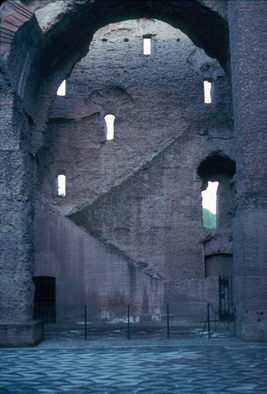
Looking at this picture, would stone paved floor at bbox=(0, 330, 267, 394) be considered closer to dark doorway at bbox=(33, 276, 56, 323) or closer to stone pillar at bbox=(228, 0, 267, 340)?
stone pillar at bbox=(228, 0, 267, 340)

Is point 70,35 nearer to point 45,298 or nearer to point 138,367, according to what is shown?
point 45,298

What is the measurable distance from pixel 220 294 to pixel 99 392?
10.9m

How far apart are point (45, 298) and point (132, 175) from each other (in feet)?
16.2

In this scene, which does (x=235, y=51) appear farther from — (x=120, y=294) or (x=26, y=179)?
(x=120, y=294)

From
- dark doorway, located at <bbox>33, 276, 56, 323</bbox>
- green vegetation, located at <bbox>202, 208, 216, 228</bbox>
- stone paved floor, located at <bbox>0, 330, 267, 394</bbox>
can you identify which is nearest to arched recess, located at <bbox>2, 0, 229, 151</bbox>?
dark doorway, located at <bbox>33, 276, 56, 323</bbox>

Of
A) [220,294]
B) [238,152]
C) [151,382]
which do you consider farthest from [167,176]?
[151,382]

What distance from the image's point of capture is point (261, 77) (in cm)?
1191

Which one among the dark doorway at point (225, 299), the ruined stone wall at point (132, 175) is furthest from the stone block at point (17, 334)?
the dark doorway at point (225, 299)

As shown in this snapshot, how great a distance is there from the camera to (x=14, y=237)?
11.7 meters

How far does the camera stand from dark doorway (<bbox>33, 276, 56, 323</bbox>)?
54.4 ft

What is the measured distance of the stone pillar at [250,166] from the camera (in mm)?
11133

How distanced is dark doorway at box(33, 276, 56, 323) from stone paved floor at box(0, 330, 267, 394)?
488 cm

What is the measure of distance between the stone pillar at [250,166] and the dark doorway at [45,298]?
6.86 m

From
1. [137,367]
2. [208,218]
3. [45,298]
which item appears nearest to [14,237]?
[137,367]
